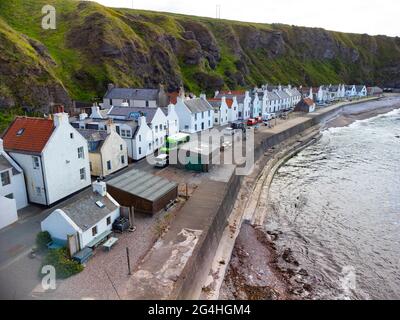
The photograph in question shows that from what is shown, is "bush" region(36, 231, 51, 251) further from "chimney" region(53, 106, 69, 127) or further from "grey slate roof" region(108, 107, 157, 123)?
"grey slate roof" region(108, 107, 157, 123)

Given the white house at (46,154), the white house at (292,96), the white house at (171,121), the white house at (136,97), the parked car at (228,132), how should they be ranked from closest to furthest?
the white house at (46,154)
the white house at (171,121)
the parked car at (228,132)
the white house at (136,97)
the white house at (292,96)

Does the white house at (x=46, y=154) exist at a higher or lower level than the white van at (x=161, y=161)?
higher

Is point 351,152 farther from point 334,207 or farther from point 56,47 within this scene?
point 56,47

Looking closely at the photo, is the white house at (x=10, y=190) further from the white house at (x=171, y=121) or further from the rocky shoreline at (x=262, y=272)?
the white house at (x=171, y=121)

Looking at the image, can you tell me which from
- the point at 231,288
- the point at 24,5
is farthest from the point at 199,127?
the point at 24,5

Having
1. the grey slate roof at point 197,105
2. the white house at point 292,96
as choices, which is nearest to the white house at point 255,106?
the grey slate roof at point 197,105

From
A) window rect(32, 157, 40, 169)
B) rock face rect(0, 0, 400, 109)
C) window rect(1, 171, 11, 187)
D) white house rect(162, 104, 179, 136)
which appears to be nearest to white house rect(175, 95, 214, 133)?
white house rect(162, 104, 179, 136)

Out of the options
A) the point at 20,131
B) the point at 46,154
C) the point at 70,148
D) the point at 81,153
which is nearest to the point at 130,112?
the point at 81,153

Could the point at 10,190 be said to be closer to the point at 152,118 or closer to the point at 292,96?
the point at 152,118
